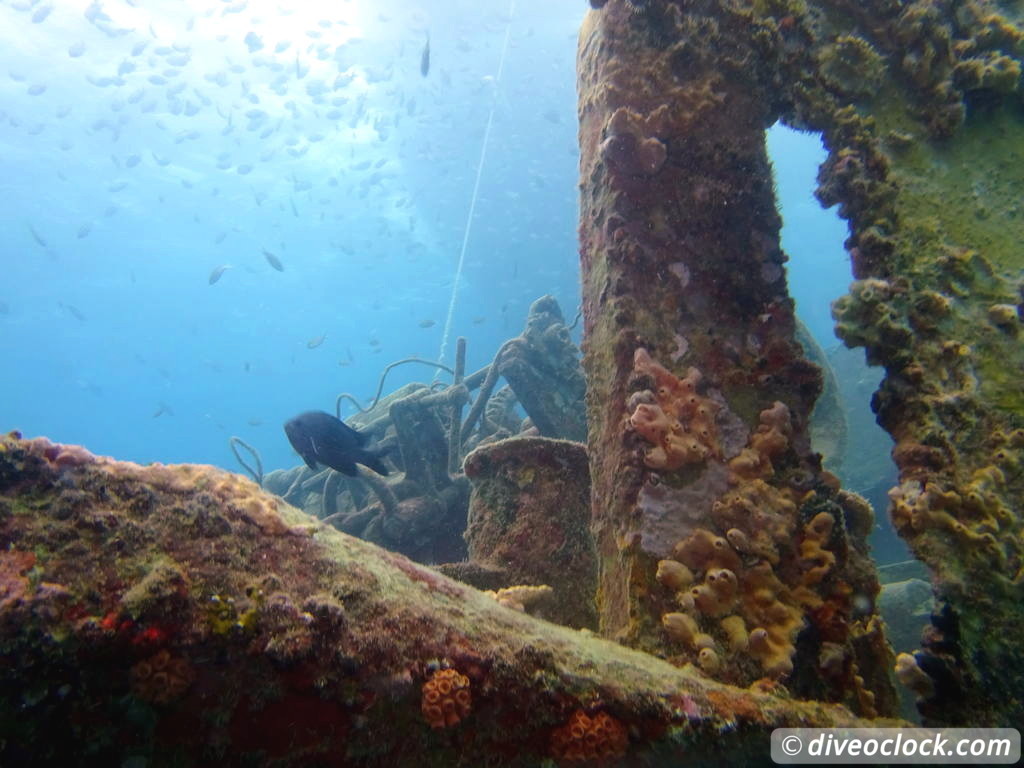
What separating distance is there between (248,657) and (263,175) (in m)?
47.3

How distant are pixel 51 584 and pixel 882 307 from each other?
328cm

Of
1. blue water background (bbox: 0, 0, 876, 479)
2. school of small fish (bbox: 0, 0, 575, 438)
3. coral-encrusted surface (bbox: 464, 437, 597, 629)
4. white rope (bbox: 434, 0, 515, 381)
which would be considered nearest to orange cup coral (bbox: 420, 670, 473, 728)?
coral-encrusted surface (bbox: 464, 437, 597, 629)

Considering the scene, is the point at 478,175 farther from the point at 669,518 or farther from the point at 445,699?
the point at 445,699

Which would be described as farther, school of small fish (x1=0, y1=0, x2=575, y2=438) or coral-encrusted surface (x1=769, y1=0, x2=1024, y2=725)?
school of small fish (x1=0, y1=0, x2=575, y2=438)

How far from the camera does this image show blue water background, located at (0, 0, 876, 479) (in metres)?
25.2

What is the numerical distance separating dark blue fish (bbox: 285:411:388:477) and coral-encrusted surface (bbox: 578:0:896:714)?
2.30 meters

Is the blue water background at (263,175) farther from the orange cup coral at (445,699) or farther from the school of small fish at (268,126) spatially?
the orange cup coral at (445,699)

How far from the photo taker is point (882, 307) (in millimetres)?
2561

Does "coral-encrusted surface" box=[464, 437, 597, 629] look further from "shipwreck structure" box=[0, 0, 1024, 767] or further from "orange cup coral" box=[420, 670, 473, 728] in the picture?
"orange cup coral" box=[420, 670, 473, 728]

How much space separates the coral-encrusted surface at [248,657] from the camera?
120cm

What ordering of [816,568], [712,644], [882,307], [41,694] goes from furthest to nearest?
[882,307], [816,568], [712,644], [41,694]

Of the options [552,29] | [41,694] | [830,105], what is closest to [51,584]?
[41,694]

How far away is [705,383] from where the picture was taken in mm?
2787

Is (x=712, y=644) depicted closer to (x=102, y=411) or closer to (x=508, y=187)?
(x=508, y=187)
